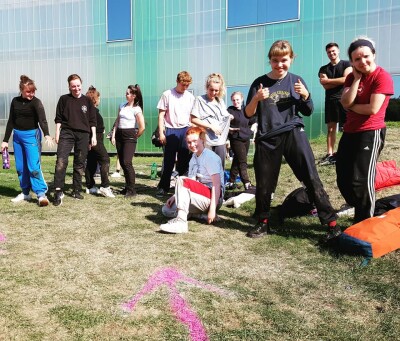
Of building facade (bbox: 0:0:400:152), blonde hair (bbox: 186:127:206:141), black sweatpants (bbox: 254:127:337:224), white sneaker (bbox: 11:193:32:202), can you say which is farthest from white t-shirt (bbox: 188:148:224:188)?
building facade (bbox: 0:0:400:152)

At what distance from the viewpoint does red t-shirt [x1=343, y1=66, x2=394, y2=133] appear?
3.54 meters

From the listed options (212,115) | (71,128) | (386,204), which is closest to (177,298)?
(386,204)

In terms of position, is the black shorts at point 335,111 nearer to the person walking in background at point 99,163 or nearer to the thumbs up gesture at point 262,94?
the thumbs up gesture at point 262,94

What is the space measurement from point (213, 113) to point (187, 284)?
10.3 feet

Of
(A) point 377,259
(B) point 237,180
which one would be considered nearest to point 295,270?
(A) point 377,259

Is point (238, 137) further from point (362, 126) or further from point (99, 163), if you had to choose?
point (362, 126)

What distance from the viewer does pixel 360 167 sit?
148 inches

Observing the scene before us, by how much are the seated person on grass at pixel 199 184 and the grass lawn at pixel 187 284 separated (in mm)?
219

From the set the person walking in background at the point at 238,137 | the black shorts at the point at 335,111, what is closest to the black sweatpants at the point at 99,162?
the person walking in background at the point at 238,137

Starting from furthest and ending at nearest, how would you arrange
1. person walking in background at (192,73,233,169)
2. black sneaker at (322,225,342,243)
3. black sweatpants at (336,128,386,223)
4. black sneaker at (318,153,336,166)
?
1. black sneaker at (318,153,336,166)
2. person walking in background at (192,73,233,169)
3. black sneaker at (322,225,342,243)
4. black sweatpants at (336,128,386,223)

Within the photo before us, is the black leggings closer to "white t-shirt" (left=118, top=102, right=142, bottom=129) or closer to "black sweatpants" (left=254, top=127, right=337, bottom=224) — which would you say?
"white t-shirt" (left=118, top=102, right=142, bottom=129)

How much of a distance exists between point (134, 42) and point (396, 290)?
15031mm

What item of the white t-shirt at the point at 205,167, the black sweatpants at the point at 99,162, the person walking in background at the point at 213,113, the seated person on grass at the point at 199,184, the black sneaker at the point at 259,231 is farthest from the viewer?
the black sweatpants at the point at 99,162

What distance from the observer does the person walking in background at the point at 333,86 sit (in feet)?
22.0
